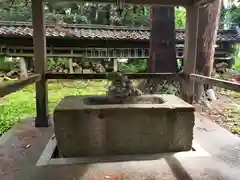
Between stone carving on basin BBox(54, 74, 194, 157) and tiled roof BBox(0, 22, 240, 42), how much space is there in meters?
7.46

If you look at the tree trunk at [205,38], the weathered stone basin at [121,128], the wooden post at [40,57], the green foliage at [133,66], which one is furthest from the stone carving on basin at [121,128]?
the green foliage at [133,66]

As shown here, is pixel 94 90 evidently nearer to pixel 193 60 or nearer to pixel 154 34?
pixel 154 34

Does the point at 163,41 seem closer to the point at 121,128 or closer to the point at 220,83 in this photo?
the point at 220,83

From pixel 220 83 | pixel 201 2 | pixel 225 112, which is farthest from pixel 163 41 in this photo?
pixel 220 83

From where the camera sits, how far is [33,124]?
12.8 ft

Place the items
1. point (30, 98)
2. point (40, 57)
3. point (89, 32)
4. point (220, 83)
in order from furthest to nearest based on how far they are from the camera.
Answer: point (89, 32) → point (30, 98) → point (40, 57) → point (220, 83)

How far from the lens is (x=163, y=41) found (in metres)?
6.37

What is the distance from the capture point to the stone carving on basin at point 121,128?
256 cm

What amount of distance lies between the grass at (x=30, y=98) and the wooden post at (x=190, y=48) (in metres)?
3.28

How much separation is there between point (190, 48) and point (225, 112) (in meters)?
2.71

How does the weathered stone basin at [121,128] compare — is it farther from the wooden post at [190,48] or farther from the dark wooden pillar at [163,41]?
the dark wooden pillar at [163,41]

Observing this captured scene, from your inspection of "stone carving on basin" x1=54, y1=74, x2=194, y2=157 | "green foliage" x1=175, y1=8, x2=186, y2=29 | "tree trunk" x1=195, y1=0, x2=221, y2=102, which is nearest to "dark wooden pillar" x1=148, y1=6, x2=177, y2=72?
"tree trunk" x1=195, y1=0, x2=221, y2=102

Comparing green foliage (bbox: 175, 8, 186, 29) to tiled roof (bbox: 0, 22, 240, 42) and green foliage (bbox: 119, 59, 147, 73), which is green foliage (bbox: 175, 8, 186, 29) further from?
green foliage (bbox: 119, 59, 147, 73)

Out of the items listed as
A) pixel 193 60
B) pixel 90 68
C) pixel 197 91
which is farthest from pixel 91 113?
pixel 90 68
